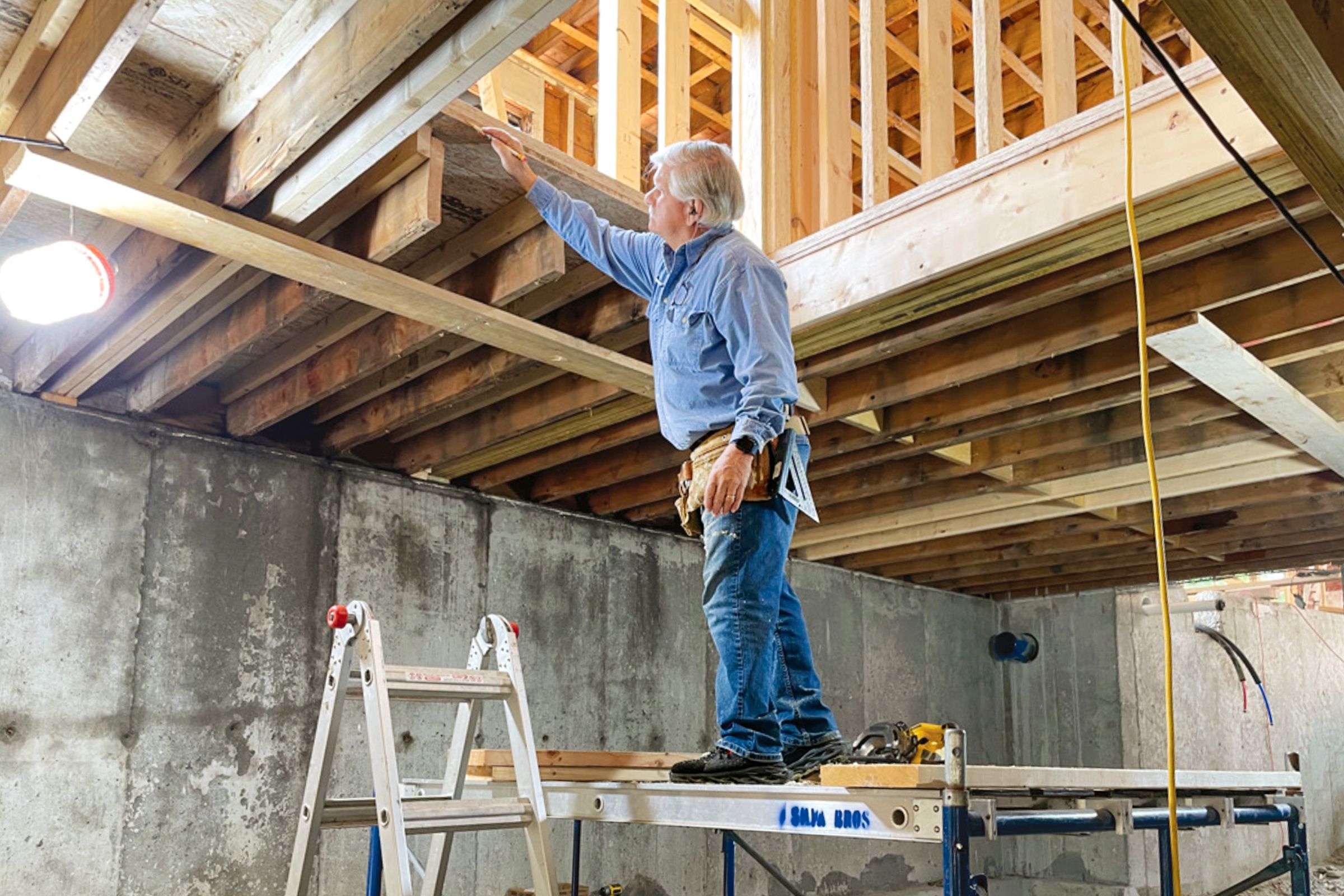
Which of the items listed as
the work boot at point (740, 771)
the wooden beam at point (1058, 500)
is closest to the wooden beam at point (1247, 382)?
the wooden beam at point (1058, 500)

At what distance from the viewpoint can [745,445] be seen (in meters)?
2.58

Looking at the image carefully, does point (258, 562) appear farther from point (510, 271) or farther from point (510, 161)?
point (510, 161)

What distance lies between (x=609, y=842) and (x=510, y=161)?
420 centimetres

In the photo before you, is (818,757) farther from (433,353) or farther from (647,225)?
(433,353)

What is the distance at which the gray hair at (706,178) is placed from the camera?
2.90m

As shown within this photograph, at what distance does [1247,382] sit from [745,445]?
251 cm

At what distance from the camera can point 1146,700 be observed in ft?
28.8

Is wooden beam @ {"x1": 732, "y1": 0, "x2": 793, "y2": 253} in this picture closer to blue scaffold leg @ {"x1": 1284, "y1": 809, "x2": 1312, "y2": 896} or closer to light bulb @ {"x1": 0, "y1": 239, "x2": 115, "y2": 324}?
light bulb @ {"x1": 0, "y1": 239, "x2": 115, "y2": 324}

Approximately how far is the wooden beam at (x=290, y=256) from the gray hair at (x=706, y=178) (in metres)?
0.99

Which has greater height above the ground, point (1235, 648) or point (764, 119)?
point (764, 119)

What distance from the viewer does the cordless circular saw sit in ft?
8.39

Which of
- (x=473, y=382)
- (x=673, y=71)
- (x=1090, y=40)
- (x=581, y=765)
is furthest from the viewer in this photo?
(x=1090, y=40)

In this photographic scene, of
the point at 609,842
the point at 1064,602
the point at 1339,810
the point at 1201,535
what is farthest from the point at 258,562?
the point at 1339,810

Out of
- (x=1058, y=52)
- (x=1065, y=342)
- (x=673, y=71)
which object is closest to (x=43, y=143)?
(x=673, y=71)
